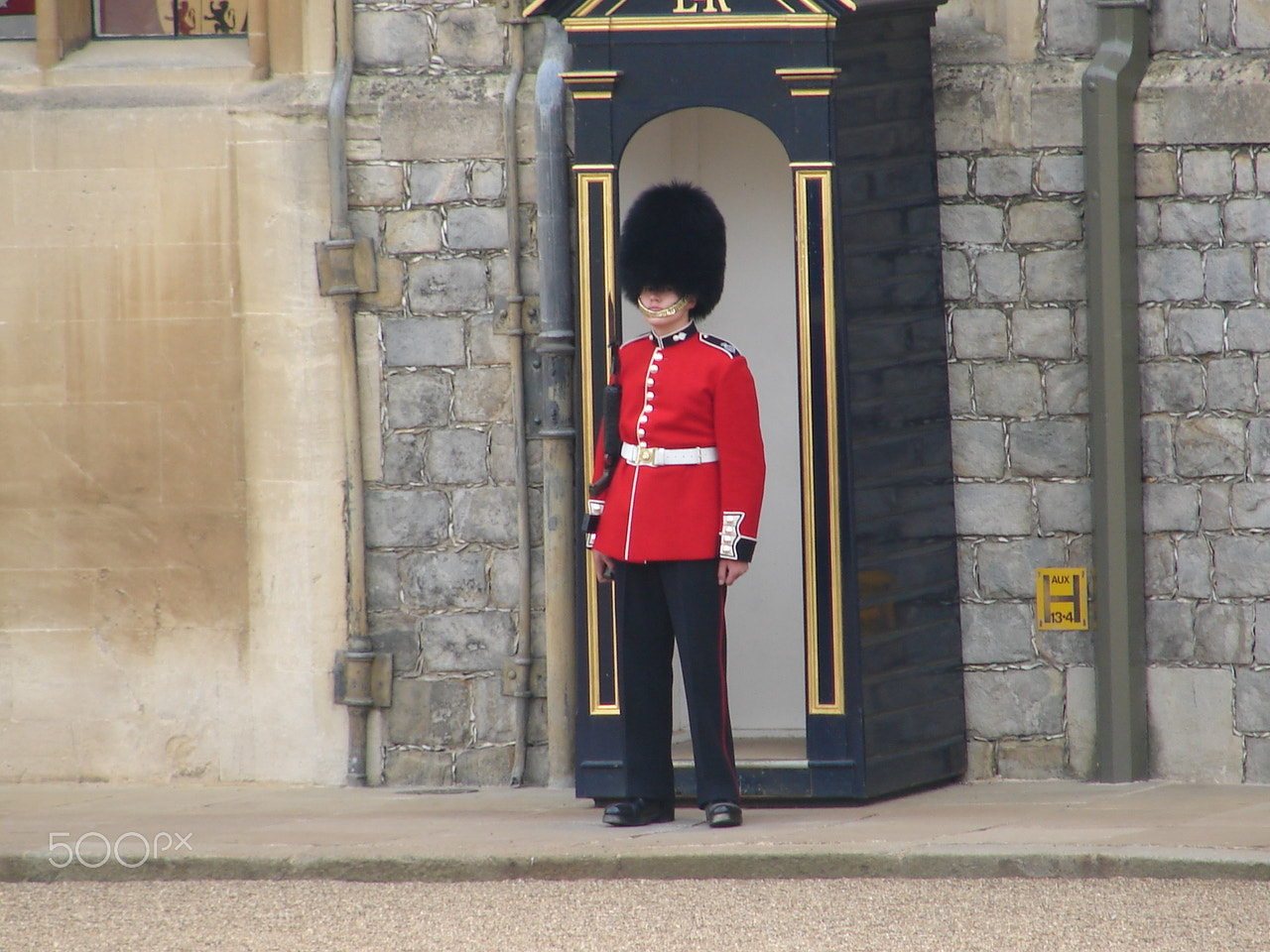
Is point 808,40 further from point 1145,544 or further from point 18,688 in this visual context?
point 18,688

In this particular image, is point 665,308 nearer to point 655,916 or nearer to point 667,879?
point 667,879

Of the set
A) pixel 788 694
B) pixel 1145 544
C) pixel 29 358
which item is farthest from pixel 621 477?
pixel 29 358

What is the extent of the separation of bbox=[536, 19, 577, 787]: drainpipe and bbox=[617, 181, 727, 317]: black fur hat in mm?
570

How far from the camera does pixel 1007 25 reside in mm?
5031

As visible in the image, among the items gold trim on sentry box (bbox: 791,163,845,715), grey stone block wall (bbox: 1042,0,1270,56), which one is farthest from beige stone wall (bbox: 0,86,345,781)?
grey stone block wall (bbox: 1042,0,1270,56)

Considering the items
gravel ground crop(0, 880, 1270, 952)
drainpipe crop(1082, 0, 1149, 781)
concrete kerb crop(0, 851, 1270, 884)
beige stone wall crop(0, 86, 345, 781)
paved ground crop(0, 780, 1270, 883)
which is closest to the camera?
gravel ground crop(0, 880, 1270, 952)

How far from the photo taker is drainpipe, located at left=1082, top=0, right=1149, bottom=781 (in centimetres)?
489

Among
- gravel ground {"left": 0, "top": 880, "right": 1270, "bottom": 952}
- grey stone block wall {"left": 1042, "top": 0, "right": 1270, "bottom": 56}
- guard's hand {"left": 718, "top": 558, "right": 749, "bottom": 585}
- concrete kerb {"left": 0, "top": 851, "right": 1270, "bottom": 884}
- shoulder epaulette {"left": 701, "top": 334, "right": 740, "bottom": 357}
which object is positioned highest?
grey stone block wall {"left": 1042, "top": 0, "right": 1270, "bottom": 56}

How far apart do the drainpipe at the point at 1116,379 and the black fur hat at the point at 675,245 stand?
3.60 feet

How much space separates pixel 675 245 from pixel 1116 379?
1.29 metres

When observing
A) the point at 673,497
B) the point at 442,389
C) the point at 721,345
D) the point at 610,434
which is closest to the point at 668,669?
the point at 673,497

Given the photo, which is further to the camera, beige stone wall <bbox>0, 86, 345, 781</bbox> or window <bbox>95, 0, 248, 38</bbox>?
window <bbox>95, 0, 248, 38</bbox>

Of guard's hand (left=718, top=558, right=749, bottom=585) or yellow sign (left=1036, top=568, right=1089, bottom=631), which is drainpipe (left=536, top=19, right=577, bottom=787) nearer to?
guard's hand (left=718, top=558, right=749, bottom=585)

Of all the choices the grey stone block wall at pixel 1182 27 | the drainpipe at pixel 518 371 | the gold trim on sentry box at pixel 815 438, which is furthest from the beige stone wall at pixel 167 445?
the grey stone block wall at pixel 1182 27
